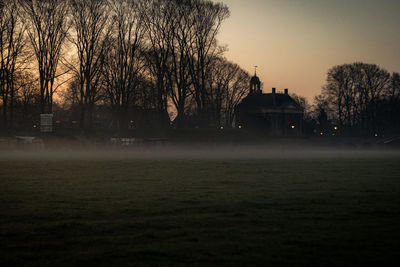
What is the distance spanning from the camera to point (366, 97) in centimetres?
8912

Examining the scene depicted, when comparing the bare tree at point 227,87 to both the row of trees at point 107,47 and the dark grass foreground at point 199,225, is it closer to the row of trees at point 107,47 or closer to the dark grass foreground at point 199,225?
the row of trees at point 107,47

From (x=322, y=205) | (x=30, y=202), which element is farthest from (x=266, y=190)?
(x=30, y=202)

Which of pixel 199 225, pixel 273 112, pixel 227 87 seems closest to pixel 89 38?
pixel 227 87

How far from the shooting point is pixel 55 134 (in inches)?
2197

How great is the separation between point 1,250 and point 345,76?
86.9m

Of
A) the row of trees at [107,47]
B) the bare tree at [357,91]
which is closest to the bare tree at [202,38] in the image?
the row of trees at [107,47]

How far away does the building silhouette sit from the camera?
12788 centimetres

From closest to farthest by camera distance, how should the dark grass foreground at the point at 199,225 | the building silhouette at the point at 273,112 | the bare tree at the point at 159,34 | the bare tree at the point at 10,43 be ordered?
the dark grass foreground at the point at 199,225 → the bare tree at the point at 10,43 → the bare tree at the point at 159,34 → the building silhouette at the point at 273,112

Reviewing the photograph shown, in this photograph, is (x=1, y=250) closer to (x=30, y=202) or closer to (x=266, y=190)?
(x=30, y=202)

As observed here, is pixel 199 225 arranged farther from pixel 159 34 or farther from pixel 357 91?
pixel 357 91

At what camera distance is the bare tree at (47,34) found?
53.9 meters

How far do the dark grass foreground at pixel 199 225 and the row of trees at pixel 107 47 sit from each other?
39.3 metres

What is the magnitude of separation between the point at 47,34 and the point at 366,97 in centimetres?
5515

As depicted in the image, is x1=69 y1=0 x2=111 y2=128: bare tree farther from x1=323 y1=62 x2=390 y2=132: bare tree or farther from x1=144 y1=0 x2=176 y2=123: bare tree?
x1=323 y1=62 x2=390 y2=132: bare tree
